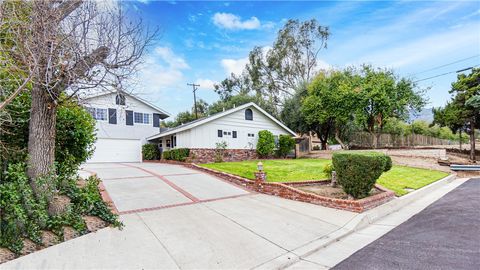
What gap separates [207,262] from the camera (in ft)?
12.2

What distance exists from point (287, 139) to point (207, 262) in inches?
696

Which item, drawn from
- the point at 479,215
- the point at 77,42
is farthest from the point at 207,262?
the point at 479,215

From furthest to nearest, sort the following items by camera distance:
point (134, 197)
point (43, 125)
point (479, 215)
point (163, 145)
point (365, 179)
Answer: point (163, 145), point (134, 197), point (365, 179), point (479, 215), point (43, 125)

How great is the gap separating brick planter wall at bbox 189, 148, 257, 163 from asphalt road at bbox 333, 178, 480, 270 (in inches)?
514

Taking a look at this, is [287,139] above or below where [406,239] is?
above

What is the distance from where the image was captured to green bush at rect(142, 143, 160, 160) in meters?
21.6

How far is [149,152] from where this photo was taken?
2164cm

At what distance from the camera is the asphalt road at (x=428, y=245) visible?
12.1ft

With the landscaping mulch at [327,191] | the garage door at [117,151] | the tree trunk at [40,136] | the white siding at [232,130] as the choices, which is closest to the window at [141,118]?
the garage door at [117,151]

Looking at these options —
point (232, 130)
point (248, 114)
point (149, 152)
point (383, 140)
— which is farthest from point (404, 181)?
point (149, 152)

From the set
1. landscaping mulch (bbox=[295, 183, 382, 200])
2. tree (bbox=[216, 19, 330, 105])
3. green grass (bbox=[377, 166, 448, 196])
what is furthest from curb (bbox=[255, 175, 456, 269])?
tree (bbox=[216, 19, 330, 105])

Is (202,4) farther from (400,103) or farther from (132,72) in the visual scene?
(400,103)

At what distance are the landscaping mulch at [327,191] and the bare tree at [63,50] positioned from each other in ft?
Answer: 21.1

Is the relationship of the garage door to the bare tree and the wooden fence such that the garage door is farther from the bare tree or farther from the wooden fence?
the wooden fence
